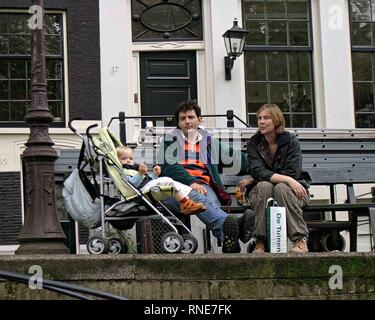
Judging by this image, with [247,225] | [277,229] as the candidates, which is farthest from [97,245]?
[277,229]

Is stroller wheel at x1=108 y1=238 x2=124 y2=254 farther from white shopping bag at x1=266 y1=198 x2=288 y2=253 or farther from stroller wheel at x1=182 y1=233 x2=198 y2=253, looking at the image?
white shopping bag at x1=266 y1=198 x2=288 y2=253

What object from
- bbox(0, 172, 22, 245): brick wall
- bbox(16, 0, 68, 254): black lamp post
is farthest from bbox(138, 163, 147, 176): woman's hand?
bbox(0, 172, 22, 245): brick wall

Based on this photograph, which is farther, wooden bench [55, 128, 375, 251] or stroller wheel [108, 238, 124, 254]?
wooden bench [55, 128, 375, 251]

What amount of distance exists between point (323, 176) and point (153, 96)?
5357 millimetres

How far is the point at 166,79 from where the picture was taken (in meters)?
14.2

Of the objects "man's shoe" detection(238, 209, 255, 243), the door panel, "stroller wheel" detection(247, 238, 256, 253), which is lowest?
"stroller wheel" detection(247, 238, 256, 253)

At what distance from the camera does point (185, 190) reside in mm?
7102

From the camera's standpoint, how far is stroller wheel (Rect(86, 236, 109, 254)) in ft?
23.3

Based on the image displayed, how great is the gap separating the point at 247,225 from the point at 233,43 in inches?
276

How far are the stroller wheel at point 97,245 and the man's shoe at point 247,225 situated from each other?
110 cm

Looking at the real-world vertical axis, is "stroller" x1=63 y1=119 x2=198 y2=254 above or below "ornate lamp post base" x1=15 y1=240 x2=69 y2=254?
above

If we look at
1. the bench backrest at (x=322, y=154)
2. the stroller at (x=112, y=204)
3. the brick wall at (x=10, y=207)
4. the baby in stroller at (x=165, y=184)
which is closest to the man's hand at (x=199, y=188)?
the baby in stroller at (x=165, y=184)

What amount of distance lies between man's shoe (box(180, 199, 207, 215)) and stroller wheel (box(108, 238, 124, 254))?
2.18ft
